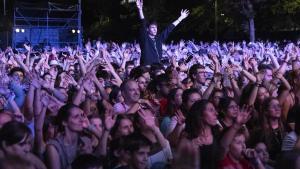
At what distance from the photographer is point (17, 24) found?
29859 millimetres

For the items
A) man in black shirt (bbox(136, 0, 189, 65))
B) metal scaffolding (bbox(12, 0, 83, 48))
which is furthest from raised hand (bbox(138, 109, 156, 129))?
metal scaffolding (bbox(12, 0, 83, 48))

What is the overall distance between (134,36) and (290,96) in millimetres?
35400

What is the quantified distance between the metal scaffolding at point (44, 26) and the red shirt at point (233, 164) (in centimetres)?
2299

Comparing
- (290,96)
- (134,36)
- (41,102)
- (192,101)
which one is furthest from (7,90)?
(134,36)

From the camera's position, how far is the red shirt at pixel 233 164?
17.4 feet

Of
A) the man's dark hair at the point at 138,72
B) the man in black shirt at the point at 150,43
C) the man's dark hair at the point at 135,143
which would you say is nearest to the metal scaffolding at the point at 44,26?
the man in black shirt at the point at 150,43

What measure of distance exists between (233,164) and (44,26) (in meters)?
25.5

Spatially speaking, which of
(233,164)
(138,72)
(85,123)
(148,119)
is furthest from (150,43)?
(233,164)

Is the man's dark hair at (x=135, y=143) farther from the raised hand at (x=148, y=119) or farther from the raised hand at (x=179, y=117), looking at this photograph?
the raised hand at (x=179, y=117)

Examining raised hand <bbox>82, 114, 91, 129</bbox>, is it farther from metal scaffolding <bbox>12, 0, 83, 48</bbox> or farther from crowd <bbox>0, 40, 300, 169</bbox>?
metal scaffolding <bbox>12, 0, 83, 48</bbox>

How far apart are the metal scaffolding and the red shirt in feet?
75.4

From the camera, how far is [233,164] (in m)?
5.36

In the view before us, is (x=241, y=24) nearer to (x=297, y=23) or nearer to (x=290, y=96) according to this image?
(x=297, y=23)

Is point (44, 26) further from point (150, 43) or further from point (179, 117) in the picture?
point (179, 117)
